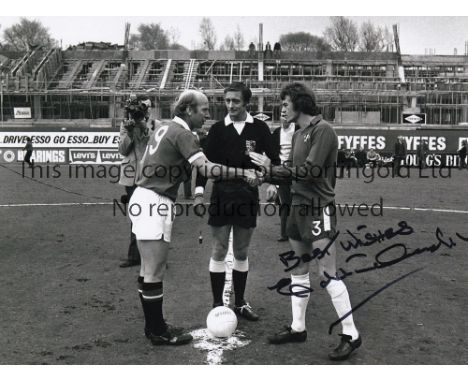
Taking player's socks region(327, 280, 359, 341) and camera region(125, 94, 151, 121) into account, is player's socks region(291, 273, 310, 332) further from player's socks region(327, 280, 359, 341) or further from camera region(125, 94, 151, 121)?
camera region(125, 94, 151, 121)

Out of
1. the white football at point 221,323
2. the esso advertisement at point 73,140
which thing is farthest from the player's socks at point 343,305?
the esso advertisement at point 73,140

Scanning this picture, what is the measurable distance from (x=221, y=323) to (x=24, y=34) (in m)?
64.7

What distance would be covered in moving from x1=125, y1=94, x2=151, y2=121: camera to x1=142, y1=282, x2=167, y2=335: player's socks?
311 centimetres

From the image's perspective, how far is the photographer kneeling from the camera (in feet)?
24.3

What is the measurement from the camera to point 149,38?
7775 centimetres

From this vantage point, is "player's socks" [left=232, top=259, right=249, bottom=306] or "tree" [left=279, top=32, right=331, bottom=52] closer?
"player's socks" [left=232, top=259, right=249, bottom=306]

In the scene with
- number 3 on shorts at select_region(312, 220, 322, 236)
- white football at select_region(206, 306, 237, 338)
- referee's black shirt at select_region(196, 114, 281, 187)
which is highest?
referee's black shirt at select_region(196, 114, 281, 187)

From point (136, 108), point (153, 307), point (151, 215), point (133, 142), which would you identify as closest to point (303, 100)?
point (151, 215)

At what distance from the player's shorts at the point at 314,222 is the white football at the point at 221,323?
0.96 meters

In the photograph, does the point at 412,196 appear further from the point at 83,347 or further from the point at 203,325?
the point at 83,347

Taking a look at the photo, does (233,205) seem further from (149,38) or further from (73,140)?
(149,38)

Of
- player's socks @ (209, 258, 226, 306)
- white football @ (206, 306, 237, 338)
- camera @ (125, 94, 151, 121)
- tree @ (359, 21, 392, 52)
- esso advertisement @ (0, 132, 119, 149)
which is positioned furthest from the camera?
tree @ (359, 21, 392, 52)

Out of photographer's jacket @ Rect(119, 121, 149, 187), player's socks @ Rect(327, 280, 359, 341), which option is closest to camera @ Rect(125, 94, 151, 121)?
A: photographer's jacket @ Rect(119, 121, 149, 187)

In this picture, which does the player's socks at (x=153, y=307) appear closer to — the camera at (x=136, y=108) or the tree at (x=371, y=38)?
the camera at (x=136, y=108)
